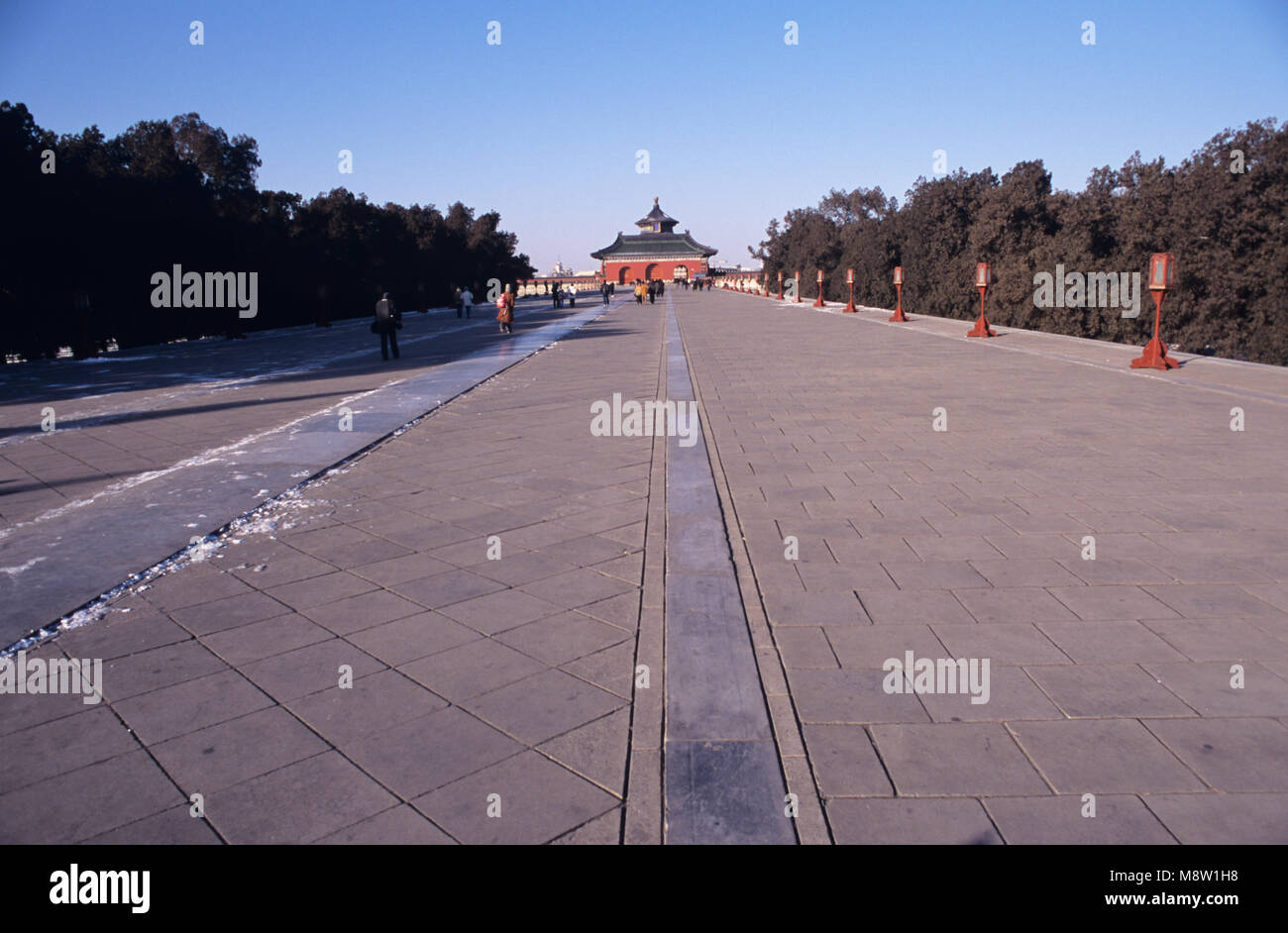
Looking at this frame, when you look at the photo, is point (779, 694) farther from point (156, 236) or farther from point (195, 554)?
point (156, 236)

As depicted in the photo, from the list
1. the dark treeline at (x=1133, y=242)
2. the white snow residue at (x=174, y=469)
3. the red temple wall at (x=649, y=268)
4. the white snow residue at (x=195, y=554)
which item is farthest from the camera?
the red temple wall at (x=649, y=268)

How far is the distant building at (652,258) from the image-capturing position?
105m

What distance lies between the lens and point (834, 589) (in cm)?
410

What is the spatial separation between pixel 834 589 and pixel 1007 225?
25.1m

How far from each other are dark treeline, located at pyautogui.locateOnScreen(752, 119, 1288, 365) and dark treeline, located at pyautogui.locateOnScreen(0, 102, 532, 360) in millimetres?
18275

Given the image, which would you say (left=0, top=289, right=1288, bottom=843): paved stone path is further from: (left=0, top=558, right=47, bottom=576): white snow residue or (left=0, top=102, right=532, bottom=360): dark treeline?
(left=0, top=102, right=532, bottom=360): dark treeline

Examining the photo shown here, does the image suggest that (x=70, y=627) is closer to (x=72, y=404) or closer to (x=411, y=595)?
(x=411, y=595)

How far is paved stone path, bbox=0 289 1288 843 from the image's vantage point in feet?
8.07

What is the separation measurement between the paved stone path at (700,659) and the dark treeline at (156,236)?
627 inches

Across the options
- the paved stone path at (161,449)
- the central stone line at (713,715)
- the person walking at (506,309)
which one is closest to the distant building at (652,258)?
the person walking at (506,309)

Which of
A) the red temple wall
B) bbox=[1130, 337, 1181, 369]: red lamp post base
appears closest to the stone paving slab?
bbox=[1130, 337, 1181, 369]: red lamp post base

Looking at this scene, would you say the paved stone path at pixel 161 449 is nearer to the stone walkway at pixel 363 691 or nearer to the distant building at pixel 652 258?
the stone walkway at pixel 363 691
